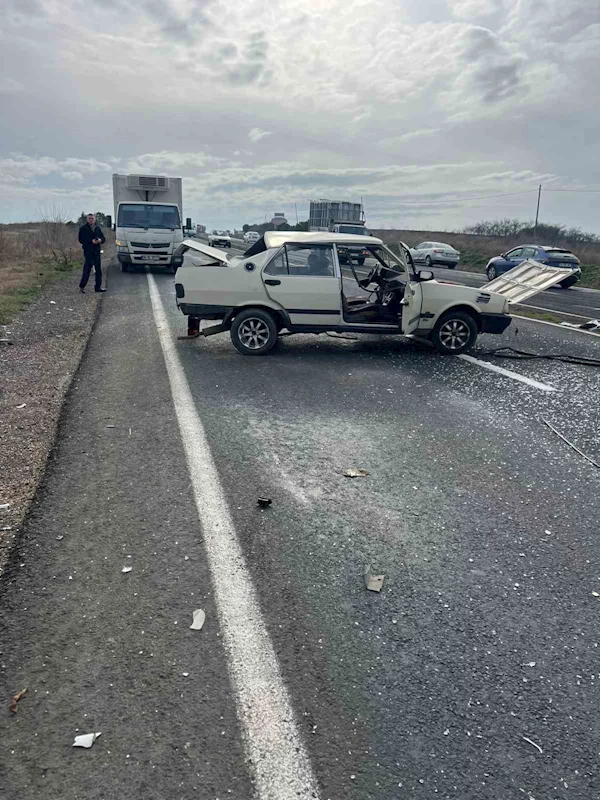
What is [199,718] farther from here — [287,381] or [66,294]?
[66,294]

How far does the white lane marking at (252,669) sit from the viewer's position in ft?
6.99

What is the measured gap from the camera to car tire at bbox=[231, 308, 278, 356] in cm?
859

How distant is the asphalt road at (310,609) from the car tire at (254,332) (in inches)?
110

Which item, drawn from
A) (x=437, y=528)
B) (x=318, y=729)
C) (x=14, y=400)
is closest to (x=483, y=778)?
(x=318, y=729)

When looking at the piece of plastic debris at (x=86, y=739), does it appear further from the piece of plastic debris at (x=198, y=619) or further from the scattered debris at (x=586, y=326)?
the scattered debris at (x=586, y=326)

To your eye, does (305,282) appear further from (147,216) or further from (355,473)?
(147,216)

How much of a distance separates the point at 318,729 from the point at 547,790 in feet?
2.79

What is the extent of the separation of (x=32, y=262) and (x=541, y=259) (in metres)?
20.9

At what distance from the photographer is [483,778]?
2.15 metres

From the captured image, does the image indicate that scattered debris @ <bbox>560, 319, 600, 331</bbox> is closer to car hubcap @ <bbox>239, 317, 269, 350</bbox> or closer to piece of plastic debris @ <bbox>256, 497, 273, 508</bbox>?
car hubcap @ <bbox>239, 317, 269, 350</bbox>

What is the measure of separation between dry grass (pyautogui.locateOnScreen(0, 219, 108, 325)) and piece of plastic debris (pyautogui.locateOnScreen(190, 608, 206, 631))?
9.49 m

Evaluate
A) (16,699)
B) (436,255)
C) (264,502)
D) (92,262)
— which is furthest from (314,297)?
(436,255)

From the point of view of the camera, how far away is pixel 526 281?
10.7 metres

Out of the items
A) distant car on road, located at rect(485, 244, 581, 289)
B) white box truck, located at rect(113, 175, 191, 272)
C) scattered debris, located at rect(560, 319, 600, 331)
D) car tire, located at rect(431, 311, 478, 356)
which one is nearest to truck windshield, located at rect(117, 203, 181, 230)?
white box truck, located at rect(113, 175, 191, 272)
